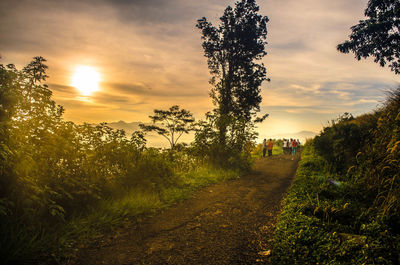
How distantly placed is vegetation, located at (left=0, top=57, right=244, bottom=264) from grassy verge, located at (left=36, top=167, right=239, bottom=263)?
2 cm

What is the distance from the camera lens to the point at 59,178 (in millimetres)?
4434

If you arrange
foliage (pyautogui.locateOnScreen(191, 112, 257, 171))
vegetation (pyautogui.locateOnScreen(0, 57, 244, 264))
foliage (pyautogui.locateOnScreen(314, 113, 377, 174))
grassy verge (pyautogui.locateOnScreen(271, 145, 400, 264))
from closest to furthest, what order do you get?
grassy verge (pyautogui.locateOnScreen(271, 145, 400, 264))
vegetation (pyautogui.locateOnScreen(0, 57, 244, 264))
foliage (pyautogui.locateOnScreen(314, 113, 377, 174))
foliage (pyautogui.locateOnScreen(191, 112, 257, 171))

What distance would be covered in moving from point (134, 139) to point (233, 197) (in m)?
3.66

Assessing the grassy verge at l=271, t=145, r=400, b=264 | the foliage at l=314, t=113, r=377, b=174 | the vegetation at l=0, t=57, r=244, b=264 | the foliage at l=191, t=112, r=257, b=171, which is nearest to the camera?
the grassy verge at l=271, t=145, r=400, b=264

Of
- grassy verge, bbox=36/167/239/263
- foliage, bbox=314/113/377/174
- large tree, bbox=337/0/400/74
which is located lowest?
grassy verge, bbox=36/167/239/263

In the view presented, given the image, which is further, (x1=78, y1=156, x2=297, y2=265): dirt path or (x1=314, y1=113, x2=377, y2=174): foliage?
(x1=314, y1=113, x2=377, y2=174): foliage

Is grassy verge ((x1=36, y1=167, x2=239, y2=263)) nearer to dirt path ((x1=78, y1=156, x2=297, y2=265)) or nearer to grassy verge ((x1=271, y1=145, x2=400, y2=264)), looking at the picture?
dirt path ((x1=78, y1=156, x2=297, y2=265))

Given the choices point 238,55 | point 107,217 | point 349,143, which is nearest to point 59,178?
point 107,217

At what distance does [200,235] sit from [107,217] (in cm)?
213

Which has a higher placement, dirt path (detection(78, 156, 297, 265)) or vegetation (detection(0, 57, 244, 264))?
vegetation (detection(0, 57, 244, 264))

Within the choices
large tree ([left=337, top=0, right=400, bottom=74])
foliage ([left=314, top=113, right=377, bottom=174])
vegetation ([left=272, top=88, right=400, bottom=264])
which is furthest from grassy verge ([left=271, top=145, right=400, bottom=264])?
large tree ([left=337, top=0, right=400, bottom=74])

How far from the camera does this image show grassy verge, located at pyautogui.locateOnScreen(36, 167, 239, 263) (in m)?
3.53

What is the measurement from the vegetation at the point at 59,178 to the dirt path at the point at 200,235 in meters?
0.52

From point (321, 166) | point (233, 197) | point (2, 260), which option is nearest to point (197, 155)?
point (233, 197)
